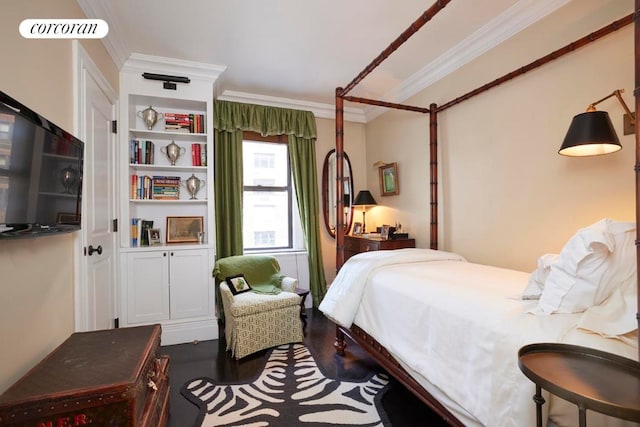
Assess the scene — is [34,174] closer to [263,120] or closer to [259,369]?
[259,369]

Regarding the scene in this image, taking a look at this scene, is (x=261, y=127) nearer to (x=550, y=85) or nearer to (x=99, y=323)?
(x=99, y=323)

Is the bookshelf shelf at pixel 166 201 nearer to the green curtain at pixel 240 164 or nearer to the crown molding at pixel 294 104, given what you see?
the green curtain at pixel 240 164

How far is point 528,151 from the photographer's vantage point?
2.32m

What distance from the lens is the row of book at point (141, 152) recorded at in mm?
3000

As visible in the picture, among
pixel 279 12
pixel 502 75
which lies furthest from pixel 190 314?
pixel 502 75

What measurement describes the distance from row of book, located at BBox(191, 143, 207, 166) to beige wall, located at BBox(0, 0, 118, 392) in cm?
140

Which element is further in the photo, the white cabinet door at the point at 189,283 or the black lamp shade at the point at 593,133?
the white cabinet door at the point at 189,283

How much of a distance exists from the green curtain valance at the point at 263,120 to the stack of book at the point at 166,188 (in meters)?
0.80

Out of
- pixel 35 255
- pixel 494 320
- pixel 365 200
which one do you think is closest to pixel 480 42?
pixel 365 200

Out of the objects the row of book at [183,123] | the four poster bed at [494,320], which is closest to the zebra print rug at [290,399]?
the four poster bed at [494,320]

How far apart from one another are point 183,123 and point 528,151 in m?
3.17

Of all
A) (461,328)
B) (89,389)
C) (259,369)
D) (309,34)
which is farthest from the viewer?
(309,34)

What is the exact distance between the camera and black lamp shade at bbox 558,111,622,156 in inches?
64.7

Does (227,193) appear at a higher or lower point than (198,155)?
lower
